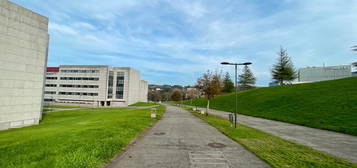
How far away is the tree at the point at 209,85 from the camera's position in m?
25.2

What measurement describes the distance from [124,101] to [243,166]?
6595 centimetres

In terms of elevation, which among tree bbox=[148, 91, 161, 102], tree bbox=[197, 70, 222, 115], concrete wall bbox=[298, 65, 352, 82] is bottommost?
tree bbox=[148, 91, 161, 102]

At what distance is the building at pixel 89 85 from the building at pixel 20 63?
50.7 metres

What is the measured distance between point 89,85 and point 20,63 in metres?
54.6

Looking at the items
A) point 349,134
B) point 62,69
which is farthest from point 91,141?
point 62,69

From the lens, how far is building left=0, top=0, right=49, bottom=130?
12.8 meters

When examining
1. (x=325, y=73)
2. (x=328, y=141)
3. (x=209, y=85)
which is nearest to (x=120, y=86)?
(x=209, y=85)

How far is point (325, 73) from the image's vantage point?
216 ft

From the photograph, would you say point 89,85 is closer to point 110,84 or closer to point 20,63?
point 110,84

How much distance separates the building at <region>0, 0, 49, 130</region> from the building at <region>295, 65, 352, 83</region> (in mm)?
95091

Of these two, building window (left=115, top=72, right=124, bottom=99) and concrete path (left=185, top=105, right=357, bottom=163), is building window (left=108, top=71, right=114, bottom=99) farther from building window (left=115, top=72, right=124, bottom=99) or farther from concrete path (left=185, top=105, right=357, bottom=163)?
concrete path (left=185, top=105, right=357, bottom=163)

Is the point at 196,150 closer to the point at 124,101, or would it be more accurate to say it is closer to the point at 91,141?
the point at 91,141

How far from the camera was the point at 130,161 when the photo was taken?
5.27 metres

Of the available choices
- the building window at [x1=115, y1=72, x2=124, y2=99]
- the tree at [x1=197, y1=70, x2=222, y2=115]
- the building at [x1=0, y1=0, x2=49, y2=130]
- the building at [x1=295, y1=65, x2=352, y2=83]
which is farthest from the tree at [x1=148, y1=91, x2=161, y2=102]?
the building at [x1=0, y1=0, x2=49, y2=130]
